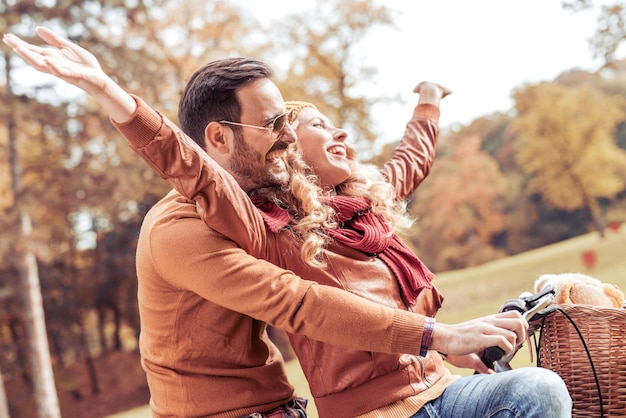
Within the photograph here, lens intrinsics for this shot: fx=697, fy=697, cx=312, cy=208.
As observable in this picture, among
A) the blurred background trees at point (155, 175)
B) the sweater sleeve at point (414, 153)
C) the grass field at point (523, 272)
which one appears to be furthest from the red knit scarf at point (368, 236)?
the grass field at point (523, 272)

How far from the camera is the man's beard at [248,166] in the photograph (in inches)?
71.4

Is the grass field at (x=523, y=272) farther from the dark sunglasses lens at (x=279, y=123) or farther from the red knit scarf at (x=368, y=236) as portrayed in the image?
the dark sunglasses lens at (x=279, y=123)

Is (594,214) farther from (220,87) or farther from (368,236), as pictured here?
(220,87)

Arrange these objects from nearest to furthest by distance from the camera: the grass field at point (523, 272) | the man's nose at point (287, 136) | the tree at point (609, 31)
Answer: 1. the man's nose at point (287, 136)
2. the tree at point (609, 31)
3. the grass field at point (523, 272)

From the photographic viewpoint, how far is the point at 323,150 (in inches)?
81.6

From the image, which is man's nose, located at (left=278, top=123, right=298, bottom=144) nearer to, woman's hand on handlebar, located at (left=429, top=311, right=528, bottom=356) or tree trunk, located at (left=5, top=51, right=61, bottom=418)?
woman's hand on handlebar, located at (left=429, top=311, right=528, bottom=356)

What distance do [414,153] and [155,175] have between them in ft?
33.2

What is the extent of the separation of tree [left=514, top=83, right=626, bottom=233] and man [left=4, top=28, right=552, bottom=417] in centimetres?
1985

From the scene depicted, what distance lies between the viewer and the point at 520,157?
21.8m

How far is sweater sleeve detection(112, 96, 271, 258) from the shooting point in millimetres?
1425

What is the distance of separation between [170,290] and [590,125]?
2058 cm

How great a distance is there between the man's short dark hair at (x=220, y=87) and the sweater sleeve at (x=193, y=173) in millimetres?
279

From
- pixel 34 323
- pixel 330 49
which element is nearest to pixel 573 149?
pixel 330 49

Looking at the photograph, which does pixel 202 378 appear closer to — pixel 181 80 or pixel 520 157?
pixel 181 80
